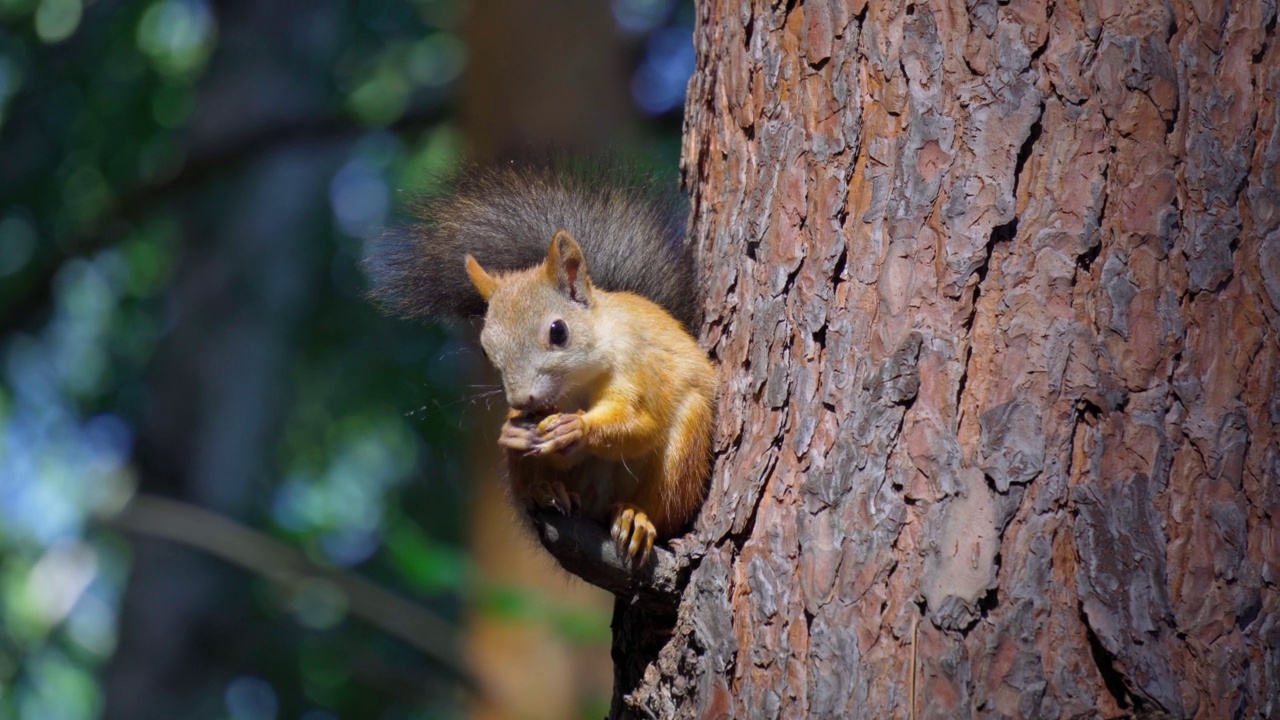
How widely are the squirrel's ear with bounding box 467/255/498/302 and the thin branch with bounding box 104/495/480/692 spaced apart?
1493 mm

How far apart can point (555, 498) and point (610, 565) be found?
0.59ft

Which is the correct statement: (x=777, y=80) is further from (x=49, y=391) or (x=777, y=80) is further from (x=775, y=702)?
(x=49, y=391)

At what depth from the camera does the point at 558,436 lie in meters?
1.95

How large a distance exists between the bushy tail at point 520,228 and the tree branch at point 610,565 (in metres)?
0.50

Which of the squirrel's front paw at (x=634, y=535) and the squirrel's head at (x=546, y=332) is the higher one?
the squirrel's head at (x=546, y=332)

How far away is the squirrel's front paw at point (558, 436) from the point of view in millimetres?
1941

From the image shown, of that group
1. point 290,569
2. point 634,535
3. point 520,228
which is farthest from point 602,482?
point 290,569

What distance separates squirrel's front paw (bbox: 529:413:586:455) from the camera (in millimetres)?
1941

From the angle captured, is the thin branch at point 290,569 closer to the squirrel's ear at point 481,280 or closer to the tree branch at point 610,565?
the squirrel's ear at point 481,280

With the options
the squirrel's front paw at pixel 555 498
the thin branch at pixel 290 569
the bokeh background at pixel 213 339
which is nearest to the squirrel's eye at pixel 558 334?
the squirrel's front paw at pixel 555 498

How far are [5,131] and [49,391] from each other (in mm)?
1174

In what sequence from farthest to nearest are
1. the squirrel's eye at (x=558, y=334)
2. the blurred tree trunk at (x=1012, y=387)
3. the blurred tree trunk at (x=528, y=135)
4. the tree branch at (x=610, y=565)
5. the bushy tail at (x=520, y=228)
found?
the blurred tree trunk at (x=528, y=135) < the bushy tail at (x=520, y=228) < the squirrel's eye at (x=558, y=334) < the tree branch at (x=610, y=565) < the blurred tree trunk at (x=1012, y=387)

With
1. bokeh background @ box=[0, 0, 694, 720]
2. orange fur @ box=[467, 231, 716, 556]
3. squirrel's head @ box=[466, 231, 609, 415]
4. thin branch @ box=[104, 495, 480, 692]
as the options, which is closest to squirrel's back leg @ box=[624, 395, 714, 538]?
orange fur @ box=[467, 231, 716, 556]

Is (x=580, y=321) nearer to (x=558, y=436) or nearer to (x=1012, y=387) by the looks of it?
(x=558, y=436)
